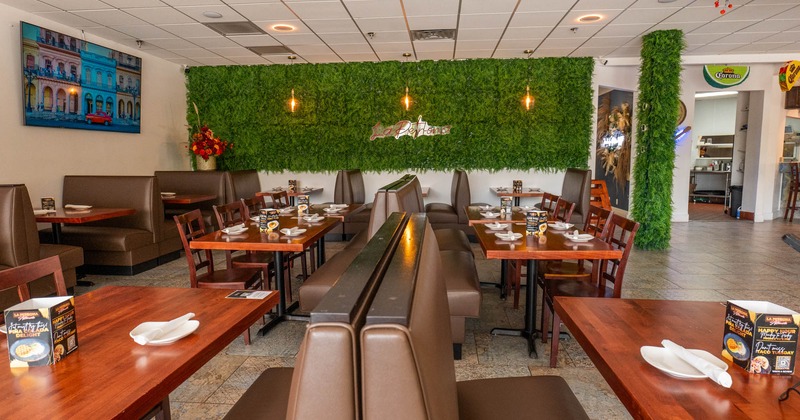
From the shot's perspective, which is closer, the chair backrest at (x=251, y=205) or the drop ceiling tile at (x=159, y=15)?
the chair backrest at (x=251, y=205)

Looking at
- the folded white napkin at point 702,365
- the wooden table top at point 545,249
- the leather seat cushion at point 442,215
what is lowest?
the leather seat cushion at point 442,215

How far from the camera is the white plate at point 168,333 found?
141 centimetres

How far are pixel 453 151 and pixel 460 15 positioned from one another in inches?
116

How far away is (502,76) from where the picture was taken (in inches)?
325

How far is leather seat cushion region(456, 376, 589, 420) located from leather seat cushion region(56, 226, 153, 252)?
15.7 feet

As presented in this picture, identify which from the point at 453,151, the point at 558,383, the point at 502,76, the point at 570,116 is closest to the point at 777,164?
the point at 570,116

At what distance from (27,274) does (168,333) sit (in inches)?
29.7

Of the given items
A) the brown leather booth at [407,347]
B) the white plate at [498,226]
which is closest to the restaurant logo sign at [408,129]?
the white plate at [498,226]

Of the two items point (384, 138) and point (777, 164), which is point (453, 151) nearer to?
point (384, 138)

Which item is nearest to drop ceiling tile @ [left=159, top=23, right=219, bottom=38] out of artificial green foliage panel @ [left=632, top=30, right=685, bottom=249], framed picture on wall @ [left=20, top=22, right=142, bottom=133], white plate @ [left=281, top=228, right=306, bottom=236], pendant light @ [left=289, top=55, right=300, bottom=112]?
framed picture on wall @ [left=20, top=22, right=142, bottom=133]

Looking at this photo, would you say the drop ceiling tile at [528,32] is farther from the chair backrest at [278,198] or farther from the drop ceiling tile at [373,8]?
the chair backrest at [278,198]

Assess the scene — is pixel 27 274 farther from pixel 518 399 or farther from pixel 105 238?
pixel 105 238

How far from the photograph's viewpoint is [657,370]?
1268 mm

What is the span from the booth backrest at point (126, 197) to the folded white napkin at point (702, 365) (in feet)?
18.7
